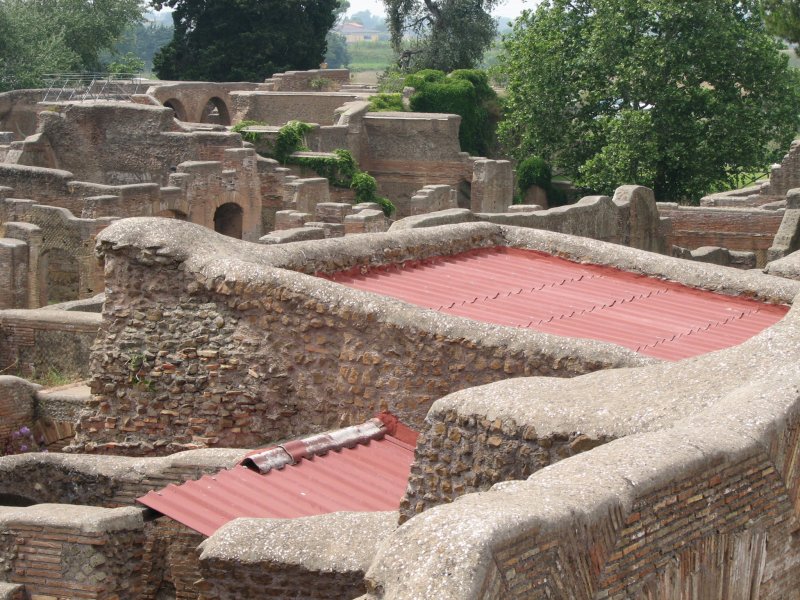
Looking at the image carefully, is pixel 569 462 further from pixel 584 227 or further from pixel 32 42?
pixel 32 42

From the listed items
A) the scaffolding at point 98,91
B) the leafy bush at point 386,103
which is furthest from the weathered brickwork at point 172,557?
the scaffolding at point 98,91

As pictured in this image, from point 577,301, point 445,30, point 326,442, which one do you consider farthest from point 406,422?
point 445,30

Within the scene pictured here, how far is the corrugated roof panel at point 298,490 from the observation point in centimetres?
694

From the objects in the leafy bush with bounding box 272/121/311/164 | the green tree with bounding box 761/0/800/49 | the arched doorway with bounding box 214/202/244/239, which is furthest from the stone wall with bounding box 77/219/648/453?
the leafy bush with bounding box 272/121/311/164

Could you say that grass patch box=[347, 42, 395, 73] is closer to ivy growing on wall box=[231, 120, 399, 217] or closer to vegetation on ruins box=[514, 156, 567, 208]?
vegetation on ruins box=[514, 156, 567, 208]

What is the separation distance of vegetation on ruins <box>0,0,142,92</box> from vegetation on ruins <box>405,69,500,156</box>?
1325 centimetres

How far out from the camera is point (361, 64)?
14225 cm

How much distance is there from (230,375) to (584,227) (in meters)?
9.04

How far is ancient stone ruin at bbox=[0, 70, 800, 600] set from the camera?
4.78 meters

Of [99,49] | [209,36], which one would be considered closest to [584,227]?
[209,36]

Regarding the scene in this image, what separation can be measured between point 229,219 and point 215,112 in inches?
743

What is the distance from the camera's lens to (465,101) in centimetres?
4019

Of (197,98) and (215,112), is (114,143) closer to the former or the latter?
(197,98)

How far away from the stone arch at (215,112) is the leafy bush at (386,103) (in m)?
Answer: 8.05
